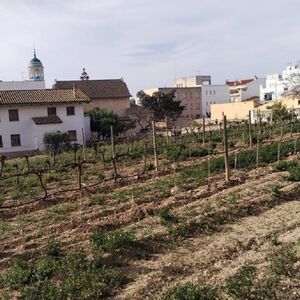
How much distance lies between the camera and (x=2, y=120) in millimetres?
31484

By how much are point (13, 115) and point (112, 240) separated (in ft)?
87.5

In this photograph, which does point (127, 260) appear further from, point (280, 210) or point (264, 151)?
point (264, 151)

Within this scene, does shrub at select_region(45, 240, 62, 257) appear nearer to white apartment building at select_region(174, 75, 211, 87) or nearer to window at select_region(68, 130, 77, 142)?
window at select_region(68, 130, 77, 142)

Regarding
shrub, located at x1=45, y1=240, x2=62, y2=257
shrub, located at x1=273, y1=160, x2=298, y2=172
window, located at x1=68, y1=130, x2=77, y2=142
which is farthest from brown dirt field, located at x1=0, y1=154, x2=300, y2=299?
window, located at x1=68, y1=130, x2=77, y2=142

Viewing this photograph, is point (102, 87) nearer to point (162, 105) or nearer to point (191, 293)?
point (162, 105)

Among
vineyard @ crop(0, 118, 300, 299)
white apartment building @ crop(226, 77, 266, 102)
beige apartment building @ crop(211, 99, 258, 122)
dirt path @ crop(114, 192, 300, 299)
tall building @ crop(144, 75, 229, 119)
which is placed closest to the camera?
vineyard @ crop(0, 118, 300, 299)

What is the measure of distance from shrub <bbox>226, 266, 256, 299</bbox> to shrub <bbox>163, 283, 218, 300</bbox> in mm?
195

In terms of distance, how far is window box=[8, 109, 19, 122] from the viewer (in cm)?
3183

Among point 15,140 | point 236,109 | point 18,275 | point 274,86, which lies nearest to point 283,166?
point 18,275

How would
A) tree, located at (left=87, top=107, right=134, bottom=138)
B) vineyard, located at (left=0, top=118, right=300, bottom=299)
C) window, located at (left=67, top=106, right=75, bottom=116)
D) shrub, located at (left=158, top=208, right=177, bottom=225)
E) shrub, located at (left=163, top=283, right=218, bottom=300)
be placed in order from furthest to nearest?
1. tree, located at (left=87, top=107, right=134, bottom=138)
2. window, located at (left=67, top=106, right=75, bottom=116)
3. shrub, located at (left=158, top=208, right=177, bottom=225)
4. vineyard, located at (left=0, top=118, right=300, bottom=299)
5. shrub, located at (left=163, top=283, right=218, bottom=300)

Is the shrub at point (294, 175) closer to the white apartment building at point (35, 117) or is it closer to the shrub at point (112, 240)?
the shrub at point (112, 240)

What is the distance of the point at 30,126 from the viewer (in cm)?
3219

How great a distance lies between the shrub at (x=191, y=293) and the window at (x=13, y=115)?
93.2ft

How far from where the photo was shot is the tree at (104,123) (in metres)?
35.8
